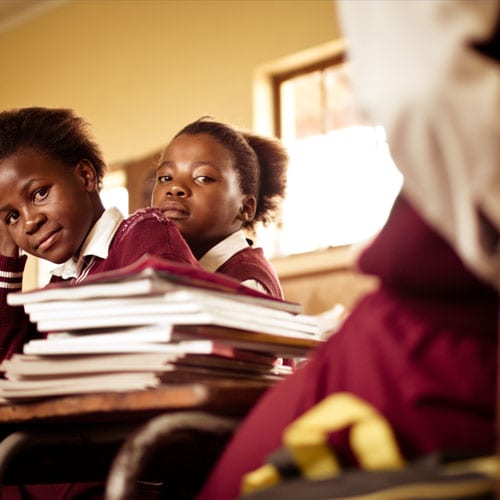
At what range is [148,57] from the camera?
4.78 meters

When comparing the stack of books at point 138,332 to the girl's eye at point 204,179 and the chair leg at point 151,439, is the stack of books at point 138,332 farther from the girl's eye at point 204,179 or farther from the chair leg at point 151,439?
the girl's eye at point 204,179

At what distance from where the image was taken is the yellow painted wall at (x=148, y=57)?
428 cm

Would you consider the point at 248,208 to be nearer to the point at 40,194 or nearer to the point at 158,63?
the point at 40,194

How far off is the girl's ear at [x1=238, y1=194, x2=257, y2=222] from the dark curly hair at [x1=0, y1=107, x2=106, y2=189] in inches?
21.3

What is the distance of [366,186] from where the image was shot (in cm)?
384

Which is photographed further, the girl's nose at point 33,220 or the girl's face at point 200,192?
the girl's face at point 200,192

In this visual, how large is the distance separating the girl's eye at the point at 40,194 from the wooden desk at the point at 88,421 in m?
0.58

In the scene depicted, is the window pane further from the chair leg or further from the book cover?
the chair leg

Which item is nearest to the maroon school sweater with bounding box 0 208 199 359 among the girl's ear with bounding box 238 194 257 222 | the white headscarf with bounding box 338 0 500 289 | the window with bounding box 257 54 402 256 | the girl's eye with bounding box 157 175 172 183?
the girl's eye with bounding box 157 175 172 183

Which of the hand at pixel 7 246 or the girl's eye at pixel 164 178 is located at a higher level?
the girl's eye at pixel 164 178

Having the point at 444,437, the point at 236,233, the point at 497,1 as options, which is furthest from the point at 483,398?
the point at 236,233

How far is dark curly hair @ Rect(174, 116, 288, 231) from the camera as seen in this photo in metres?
2.51

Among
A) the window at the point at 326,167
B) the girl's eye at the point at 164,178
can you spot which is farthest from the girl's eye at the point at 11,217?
the window at the point at 326,167

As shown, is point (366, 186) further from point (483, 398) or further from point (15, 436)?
point (483, 398)
